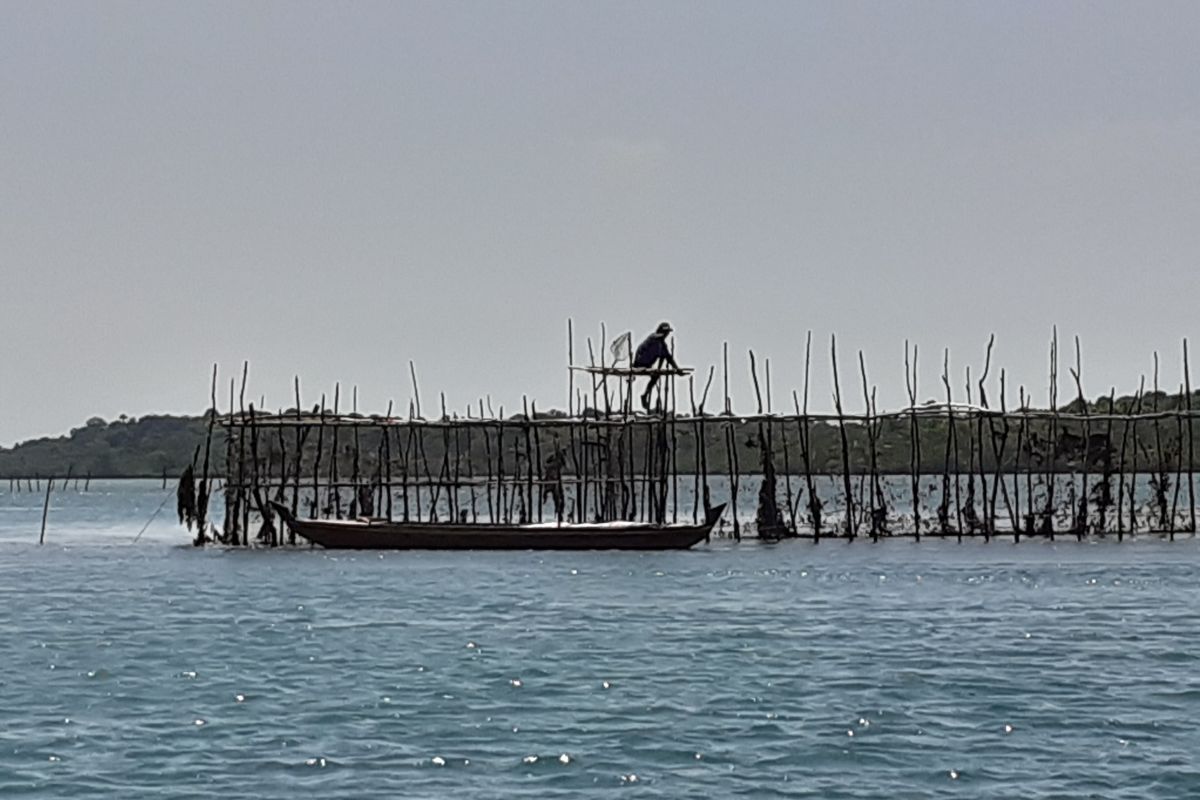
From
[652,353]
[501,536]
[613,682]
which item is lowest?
[613,682]

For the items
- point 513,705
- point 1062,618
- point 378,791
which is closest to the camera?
point 378,791

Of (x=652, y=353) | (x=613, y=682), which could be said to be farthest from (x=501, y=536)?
(x=613, y=682)

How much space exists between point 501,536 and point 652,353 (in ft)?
17.8

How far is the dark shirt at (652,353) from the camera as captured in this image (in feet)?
146

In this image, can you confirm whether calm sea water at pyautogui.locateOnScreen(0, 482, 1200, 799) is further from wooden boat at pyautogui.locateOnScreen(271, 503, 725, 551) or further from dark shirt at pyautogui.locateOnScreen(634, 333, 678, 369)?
dark shirt at pyautogui.locateOnScreen(634, 333, 678, 369)

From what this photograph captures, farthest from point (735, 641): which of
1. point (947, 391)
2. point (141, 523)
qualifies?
point (141, 523)

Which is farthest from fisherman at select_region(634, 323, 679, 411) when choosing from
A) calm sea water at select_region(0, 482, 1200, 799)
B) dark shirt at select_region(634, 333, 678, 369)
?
calm sea water at select_region(0, 482, 1200, 799)

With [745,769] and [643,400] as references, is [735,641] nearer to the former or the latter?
[745,769]

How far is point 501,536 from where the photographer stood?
42656mm

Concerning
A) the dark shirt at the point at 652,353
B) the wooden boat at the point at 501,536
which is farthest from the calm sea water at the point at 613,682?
the dark shirt at the point at 652,353

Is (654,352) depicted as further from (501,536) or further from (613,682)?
(613,682)

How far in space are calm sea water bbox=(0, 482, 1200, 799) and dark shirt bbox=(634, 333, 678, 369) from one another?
22.8 feet

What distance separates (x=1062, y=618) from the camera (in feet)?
92.6

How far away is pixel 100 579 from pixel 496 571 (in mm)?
7833
